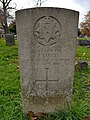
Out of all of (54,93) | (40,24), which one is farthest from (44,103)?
(40,24)

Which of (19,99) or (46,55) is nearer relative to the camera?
(46,55)

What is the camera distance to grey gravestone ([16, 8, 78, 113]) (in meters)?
3.20

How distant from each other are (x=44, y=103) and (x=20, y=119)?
0.47 meters

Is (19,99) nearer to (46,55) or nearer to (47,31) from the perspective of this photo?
(46,55)

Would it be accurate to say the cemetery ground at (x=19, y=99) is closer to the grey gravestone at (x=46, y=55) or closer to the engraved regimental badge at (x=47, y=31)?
the grey gravestone at (x=46, y=55)

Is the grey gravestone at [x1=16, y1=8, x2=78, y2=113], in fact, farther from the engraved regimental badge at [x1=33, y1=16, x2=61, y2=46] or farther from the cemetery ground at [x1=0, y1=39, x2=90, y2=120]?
the cemetery ground at [x1=0, y1=39, x2=90, y2=120]

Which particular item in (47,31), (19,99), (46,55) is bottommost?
(19,99)

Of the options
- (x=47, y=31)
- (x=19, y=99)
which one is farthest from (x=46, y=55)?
(x=19, y=99)

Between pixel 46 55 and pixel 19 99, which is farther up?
pixel 46 55

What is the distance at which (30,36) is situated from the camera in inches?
127

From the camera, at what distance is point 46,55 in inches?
132

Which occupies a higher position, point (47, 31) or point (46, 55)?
point (47, 31)

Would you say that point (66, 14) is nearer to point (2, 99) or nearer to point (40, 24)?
point (40, 24)

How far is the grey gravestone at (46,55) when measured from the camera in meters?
3.20
